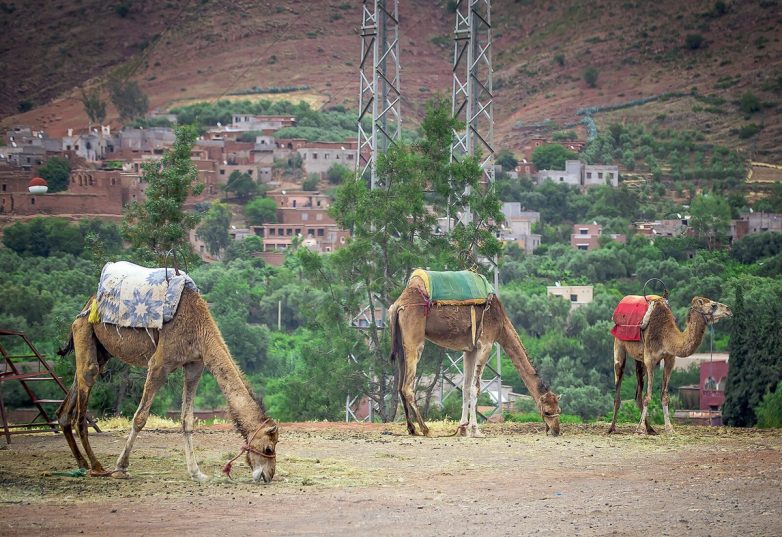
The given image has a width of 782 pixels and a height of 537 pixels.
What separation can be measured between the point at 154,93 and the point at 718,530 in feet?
610

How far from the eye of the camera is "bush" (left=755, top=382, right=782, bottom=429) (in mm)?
22297

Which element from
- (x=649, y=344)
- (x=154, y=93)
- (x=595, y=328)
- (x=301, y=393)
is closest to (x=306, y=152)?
(x=154, y=93)

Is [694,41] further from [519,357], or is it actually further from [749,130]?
[519,357]

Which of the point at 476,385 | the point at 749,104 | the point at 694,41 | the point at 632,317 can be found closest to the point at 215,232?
the point at 749,104

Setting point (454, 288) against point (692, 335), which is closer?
point (692, 335)

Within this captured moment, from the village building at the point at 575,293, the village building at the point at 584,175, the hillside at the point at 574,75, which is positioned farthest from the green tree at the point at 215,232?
the hillside at the point at 574,75

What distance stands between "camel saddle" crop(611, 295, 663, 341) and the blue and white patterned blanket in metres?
6.81

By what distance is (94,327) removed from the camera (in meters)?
15.4

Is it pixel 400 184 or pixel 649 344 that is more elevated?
pixel 400 184

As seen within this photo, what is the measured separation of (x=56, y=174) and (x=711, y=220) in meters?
55.2

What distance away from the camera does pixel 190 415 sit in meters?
14.6

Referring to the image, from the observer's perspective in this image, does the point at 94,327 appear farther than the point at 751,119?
No

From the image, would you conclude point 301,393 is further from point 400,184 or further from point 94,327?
point 94,327

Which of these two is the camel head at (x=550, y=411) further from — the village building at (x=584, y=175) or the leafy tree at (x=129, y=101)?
the leafy tree at (x=129, y=101)
